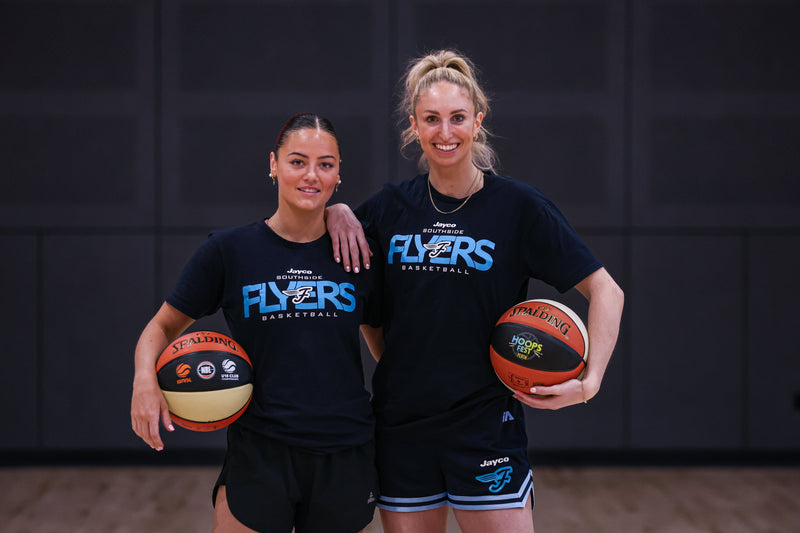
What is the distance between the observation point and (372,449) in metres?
1.69

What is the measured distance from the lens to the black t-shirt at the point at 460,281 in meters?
1.70

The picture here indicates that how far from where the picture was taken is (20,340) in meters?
4.36

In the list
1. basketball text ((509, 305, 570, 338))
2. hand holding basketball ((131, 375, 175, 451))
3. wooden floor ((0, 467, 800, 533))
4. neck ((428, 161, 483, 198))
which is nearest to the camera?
hand holding basketball ((131, 375, 175, 451))

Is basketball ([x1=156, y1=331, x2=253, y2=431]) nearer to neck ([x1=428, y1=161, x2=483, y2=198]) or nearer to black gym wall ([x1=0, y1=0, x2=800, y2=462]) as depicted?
neck ([x1=428, y1=161, x2=483, y2=198])

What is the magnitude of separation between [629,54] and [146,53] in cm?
317

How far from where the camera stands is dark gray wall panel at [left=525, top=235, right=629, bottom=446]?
14.5 ft

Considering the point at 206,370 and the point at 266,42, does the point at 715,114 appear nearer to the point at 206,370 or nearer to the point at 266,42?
the point at 266,42

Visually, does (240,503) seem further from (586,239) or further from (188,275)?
(586,239)

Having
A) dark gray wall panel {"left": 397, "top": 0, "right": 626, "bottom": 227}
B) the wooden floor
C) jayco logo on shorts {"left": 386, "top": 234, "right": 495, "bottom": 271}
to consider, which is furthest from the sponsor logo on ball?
dark gray wall panel {"left": 397, "top": 0, "right": 626, "bottom": 227}

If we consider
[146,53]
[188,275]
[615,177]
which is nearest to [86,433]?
[146,53]

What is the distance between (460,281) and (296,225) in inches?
17.7

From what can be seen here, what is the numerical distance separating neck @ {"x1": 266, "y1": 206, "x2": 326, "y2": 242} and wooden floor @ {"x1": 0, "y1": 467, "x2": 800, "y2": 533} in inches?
87.6

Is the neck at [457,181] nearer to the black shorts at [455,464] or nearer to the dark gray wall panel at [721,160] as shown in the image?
the black shorts at [455,464]

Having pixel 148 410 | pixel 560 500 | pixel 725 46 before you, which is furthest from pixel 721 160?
pixel 148 410
